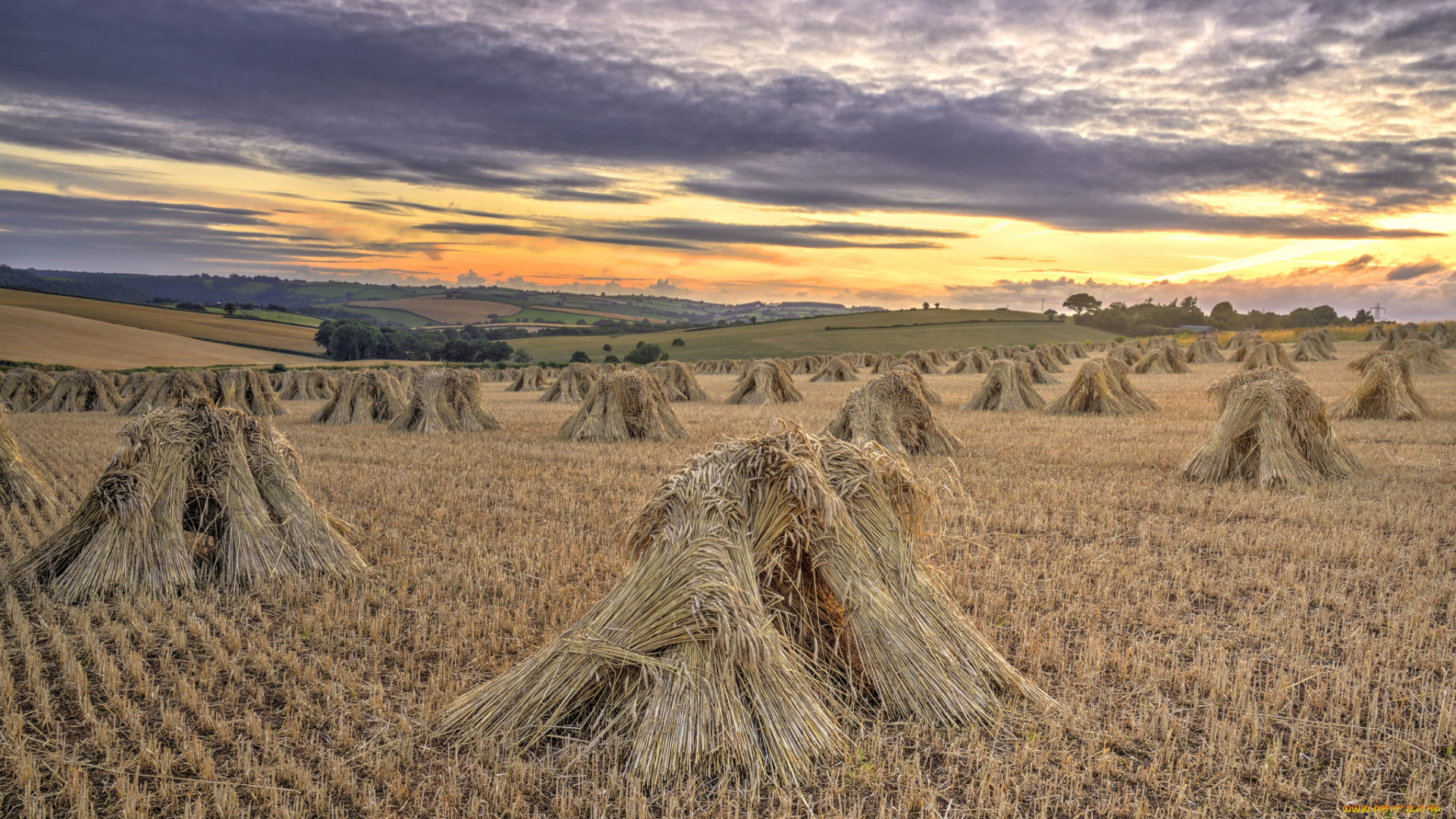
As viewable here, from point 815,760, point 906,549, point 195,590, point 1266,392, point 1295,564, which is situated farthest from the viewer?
point 1266,392

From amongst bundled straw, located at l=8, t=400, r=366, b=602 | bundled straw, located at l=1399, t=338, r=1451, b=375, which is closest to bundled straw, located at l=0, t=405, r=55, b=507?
bundled straw, located at l=8, t=400, r=366, b=602

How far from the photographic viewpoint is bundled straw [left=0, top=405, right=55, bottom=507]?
9422 mm

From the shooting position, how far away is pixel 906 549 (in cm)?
455

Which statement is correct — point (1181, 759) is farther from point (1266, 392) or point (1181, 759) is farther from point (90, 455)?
point (90, 455)

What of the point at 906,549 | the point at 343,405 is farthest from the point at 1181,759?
the point at 343,405

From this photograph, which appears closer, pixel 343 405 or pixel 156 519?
pixel 156 519

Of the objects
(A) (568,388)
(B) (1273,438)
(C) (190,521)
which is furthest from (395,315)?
(B) (1273,438)

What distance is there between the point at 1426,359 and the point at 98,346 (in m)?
66.6

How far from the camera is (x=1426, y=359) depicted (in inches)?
1143

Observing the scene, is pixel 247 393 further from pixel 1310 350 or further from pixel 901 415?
pixel 1310 350

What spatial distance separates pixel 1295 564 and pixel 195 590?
9642mm

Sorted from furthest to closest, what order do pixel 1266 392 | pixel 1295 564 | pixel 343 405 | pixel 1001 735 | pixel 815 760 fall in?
pixel 343 405 < pixel 1266 392 < pixel 1295 564 < pixel 1001 735 < pixel 815 760

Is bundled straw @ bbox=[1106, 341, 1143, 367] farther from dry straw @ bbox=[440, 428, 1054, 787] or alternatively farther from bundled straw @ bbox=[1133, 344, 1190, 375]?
dry straw @ bbox=[440, 428, 1054, 787]

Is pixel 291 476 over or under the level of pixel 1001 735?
over
